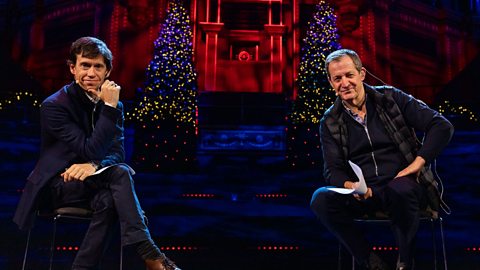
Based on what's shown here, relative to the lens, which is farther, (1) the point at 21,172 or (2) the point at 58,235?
(1) the point at 21,172

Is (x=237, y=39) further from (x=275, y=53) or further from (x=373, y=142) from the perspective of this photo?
(x=373, y=142)

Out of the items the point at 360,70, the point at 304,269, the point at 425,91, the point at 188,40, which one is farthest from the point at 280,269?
the point at 425,91

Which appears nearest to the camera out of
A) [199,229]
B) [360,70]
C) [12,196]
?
[360,70]

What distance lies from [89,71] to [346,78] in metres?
1.18

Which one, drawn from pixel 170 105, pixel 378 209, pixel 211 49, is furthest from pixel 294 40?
pixel 378 209

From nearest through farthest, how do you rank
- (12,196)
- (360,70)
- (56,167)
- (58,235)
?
(56,167), (360,70), (58,235), (12,196)

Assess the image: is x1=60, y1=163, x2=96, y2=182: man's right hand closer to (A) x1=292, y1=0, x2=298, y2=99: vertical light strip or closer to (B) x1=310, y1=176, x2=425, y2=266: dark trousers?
(B) x1=310, y1=176, x2=425, y2=266: dark trousers

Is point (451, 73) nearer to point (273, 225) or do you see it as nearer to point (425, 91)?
point (425, 91)

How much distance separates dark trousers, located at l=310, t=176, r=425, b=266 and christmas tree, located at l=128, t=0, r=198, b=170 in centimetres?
392

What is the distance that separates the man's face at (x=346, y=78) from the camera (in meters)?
2.09

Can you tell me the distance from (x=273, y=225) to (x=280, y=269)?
500 millimetres

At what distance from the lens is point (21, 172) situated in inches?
154

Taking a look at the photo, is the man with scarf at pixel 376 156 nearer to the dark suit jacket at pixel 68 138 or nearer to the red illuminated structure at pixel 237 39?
the dark suit jacket at pixel 68 138

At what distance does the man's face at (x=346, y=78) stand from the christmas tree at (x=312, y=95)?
3256 millimetres
